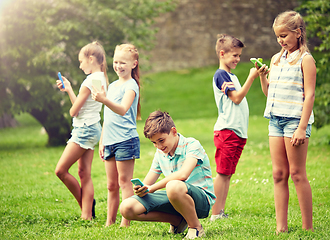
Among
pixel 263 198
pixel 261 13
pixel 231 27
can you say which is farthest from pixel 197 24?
pixel 263 198

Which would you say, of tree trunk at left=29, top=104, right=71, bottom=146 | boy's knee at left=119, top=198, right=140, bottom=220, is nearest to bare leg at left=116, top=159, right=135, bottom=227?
boy's knee at left=119, top=198, right=140, bottom=220

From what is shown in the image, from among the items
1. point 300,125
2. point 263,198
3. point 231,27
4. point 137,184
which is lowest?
point 263,198

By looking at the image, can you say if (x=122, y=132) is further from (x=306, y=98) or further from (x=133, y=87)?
(x=306, y=98)

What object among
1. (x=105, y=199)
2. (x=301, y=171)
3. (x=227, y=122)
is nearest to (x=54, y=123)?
(x=105, y=199)

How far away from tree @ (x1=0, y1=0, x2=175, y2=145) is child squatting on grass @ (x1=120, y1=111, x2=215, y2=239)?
6.46 m

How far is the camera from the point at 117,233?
362 cm

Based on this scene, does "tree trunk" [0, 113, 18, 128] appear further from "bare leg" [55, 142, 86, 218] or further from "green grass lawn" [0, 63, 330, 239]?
"bare leg" [55, 142, 86, 218]

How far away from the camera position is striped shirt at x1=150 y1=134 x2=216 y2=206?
133 inches

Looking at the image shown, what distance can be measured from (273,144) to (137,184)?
1218 millimetres

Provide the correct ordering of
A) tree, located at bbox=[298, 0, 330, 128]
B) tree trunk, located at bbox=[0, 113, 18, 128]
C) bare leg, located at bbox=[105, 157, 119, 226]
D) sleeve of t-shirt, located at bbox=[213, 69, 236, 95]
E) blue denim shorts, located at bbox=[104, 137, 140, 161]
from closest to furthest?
blue denim shorts, located at bbox=[104, 137, 140, 161]
bare leg, located at bbox=[105, 157, 119, 226]
sleeve of t-shirt, located at bbox=[213, 69, 236, 95]
tree, located at bbox=[298, 0, 330, 128]
tree trunk, located at bbox=[0, 113, 18, 128]

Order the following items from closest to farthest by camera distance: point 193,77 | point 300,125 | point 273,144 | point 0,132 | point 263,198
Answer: point 300,125
point 273,144
point 263,198
point 0,132
point 193,77

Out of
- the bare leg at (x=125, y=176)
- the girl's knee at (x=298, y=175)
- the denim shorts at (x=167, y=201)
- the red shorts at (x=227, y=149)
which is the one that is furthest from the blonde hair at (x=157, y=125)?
the girl's knee at (x=298, y=175)

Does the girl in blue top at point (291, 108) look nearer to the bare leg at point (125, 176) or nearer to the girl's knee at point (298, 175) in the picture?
the girl's knee at point (298, 175)

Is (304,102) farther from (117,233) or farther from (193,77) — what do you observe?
(193,77)
